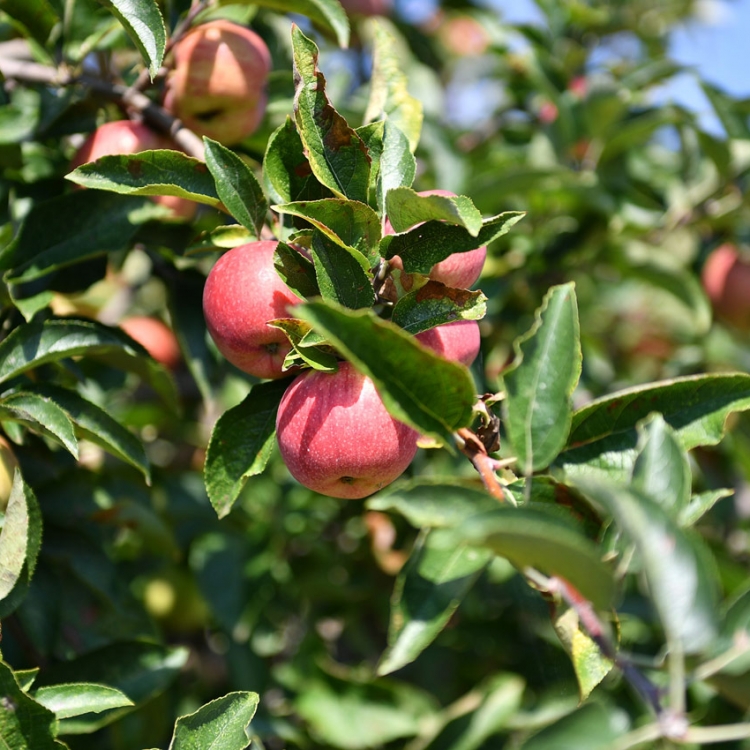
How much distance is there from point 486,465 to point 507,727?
0.97 m

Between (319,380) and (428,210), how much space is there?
19 centimetres

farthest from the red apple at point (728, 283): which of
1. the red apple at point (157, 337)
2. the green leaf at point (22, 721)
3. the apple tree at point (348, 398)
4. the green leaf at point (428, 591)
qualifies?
the green leaf at point (22, 721)

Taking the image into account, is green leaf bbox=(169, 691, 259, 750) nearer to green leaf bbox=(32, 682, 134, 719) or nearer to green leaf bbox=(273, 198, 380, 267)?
green leaf bbox=(32, 682, 134, 719)

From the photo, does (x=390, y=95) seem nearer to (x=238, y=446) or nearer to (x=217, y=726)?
(x=238, y=446)

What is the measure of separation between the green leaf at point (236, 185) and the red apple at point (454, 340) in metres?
0.23

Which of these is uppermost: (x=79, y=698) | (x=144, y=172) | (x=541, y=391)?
(x=144, y=172)

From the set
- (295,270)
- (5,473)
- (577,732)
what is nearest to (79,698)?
(5,473)

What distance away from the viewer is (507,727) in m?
1.57

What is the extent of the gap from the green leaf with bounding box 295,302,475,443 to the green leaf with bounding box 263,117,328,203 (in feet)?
0.91

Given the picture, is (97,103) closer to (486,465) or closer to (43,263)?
(43,263)

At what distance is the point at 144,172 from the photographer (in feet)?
2.99

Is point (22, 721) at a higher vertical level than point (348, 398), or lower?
lower

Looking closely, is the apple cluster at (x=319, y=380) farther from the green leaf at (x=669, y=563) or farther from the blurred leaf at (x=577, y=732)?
the blurred leaf at (x=577, y=732)

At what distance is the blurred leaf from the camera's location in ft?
3.86
